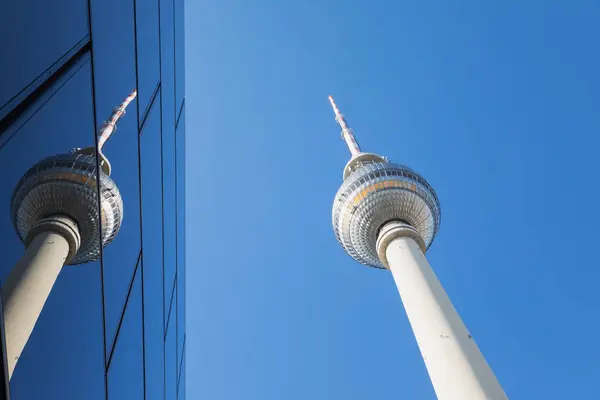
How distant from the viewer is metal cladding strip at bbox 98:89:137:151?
23.1 ft

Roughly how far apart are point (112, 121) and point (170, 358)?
1200 cm

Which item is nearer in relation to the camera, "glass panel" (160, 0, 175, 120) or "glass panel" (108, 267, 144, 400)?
"glass panel" (108, 267, 144, 400)

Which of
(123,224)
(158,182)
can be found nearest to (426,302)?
(158,182)

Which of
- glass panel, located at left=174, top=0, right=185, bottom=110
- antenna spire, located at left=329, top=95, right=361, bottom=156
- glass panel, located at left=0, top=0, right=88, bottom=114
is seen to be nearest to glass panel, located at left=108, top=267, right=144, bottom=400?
glass panel, located at left=0, top=0, right=88, bottom=114

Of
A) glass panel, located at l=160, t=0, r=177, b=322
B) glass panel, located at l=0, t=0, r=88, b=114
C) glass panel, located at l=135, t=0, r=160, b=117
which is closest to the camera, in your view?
glass panel, located at l=0, t=0, r=88, b=114

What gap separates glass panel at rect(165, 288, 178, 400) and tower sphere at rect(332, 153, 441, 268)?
17.6m

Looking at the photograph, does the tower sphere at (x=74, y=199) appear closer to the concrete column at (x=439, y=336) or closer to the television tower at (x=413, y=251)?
the concrete column at (x=439, y=336)

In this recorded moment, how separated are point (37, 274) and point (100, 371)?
2.91 m

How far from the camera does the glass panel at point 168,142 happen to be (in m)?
15.1

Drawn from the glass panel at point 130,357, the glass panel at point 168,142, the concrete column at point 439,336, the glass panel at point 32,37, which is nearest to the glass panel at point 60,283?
the glass panel at point 32,37

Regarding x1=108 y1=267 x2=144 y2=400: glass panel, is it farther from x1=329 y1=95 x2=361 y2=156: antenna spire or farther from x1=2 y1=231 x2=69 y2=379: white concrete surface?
x1=329 y1=95 x2=361 y2=156: antenna spire

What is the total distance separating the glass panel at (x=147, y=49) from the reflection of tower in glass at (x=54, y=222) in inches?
47.1

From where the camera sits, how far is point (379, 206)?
33.9 meters

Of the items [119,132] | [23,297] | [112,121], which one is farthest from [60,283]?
[119,132]
